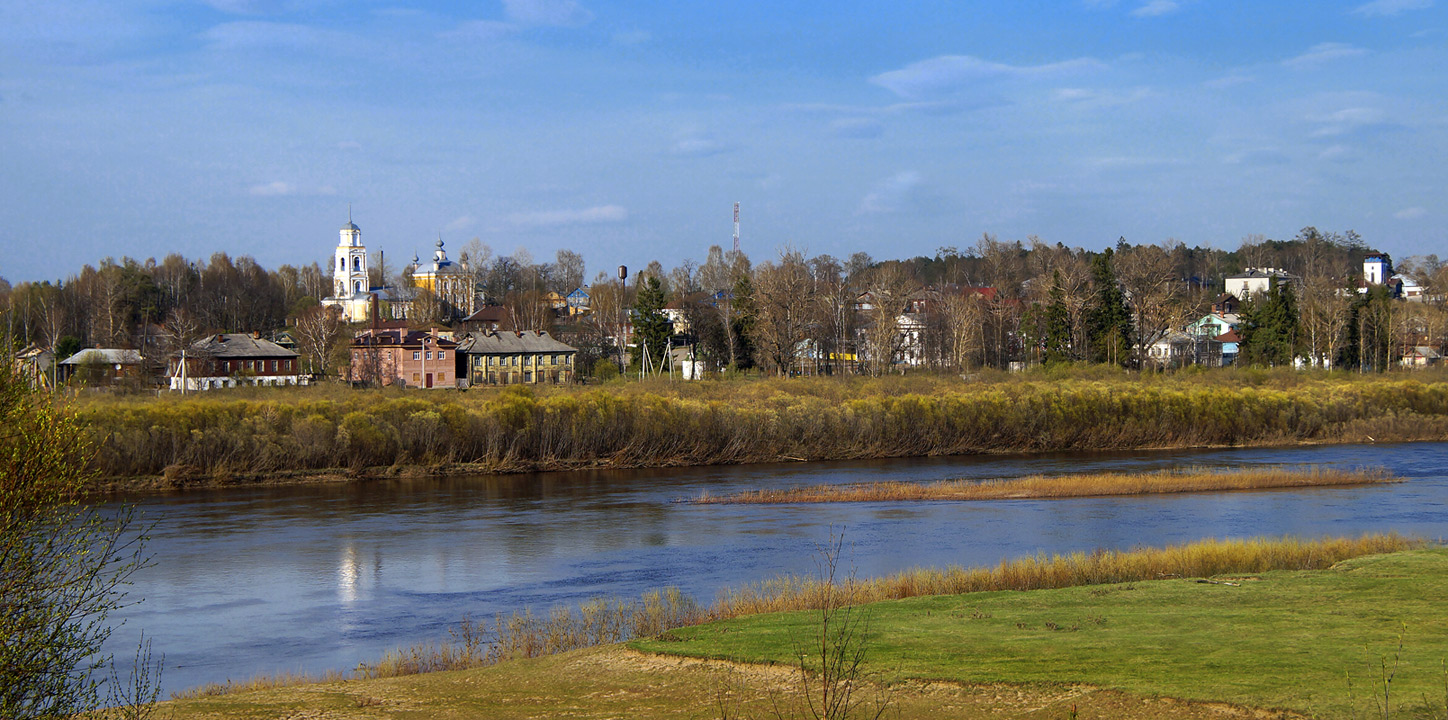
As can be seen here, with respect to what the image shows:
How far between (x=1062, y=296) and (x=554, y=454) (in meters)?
53.9

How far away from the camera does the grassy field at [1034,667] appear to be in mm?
12766

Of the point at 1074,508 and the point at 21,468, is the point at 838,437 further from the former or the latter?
the point at 21,468

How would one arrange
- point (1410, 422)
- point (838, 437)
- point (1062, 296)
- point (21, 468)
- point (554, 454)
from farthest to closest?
point (1062, 296), point (1410, 422), point (838, 437), point (554, 454), point (21, 468)

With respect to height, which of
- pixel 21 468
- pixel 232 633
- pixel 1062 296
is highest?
pixel 1062 296

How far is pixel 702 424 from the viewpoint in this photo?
57906 millimetres

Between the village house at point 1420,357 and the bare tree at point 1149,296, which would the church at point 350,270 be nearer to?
the bare tree at point 1149,296

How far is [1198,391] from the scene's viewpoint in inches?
2576

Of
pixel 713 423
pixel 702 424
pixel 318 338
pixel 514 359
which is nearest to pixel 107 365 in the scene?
pixel 318 338

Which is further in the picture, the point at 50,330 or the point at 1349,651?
the point at 50,330

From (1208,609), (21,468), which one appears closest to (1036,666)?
(1208,609)

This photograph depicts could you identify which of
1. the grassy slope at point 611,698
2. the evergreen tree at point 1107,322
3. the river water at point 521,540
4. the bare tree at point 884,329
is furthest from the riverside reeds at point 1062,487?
the evergreen tree at point 1107,322

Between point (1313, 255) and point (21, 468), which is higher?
point (1313, 255)

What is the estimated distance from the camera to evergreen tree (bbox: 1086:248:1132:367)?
9150 centimetres

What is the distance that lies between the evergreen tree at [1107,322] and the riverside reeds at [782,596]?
66821 millimetres
